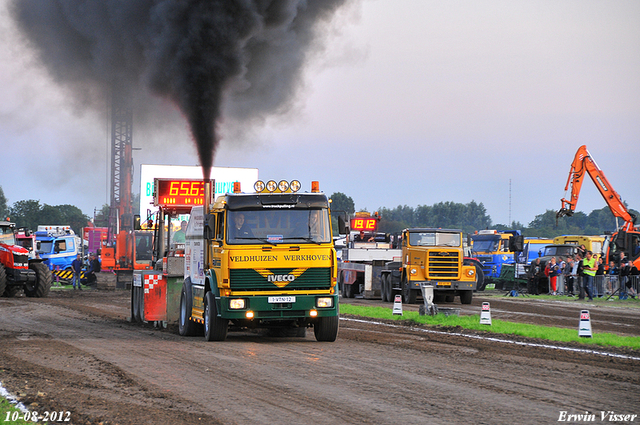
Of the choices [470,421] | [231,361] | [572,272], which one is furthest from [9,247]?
[470,421]

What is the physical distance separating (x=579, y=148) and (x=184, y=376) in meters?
33.6

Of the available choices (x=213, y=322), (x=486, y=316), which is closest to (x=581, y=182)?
(x=486, y=316)

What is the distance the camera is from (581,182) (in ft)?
132

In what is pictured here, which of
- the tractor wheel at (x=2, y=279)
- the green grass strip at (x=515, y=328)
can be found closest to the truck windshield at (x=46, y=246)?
the tractor wheel at (x=2, y=279)

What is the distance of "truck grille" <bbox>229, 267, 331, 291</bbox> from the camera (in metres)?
13.9

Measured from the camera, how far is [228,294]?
1394cm

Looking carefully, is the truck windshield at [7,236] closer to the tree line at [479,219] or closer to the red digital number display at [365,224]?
the red digital number display at [365,224]

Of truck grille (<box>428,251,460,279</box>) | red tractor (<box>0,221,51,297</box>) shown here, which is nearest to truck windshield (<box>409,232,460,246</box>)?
truck grille (<box>428,251,460,279</box>)

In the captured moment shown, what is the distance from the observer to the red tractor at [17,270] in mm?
30109

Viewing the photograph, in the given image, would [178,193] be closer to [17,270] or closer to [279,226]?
[279,226]

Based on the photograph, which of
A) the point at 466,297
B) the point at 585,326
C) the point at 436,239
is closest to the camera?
the point at 585,326

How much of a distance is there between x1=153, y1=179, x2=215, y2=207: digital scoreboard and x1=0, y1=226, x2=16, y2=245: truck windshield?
1542 cm

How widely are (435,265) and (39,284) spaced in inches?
596

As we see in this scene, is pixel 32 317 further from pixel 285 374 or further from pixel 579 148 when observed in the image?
pixel 579 148
